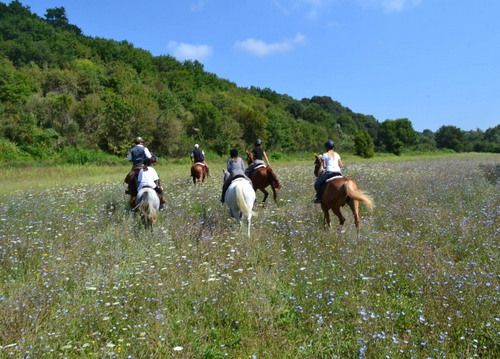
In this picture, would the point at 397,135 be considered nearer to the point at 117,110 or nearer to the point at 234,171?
the point at 117,110

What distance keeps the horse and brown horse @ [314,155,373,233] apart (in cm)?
175

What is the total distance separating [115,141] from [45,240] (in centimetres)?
4140

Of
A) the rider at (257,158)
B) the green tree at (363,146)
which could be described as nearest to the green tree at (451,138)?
the green tree at (363,146)

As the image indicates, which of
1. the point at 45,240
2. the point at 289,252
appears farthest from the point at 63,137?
the point at 289,252

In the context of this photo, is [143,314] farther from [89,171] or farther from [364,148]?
[364,148]

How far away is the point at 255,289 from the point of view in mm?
4934

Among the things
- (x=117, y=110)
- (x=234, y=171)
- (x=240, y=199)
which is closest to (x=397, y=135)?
(x=117, y=110)

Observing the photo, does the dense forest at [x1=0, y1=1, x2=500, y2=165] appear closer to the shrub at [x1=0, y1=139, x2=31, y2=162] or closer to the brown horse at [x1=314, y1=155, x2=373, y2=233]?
the shrub at [x1=0, y1=139, x2=31, y2=162]

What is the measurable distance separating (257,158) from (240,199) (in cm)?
528

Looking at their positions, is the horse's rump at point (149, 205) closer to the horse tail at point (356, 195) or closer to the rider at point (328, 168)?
the rider at point (328, 168)

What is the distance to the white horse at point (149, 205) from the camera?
336 inches

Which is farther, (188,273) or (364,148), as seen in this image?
(364,148)

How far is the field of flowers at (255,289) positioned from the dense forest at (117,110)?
2841 centimetres

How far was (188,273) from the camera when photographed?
5.64 m
